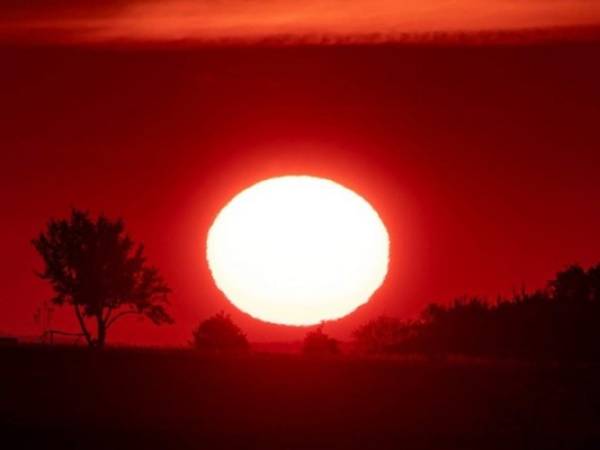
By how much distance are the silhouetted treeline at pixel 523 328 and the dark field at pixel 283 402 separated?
15398 millimetres

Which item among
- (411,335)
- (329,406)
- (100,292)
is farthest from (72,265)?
(329,406)

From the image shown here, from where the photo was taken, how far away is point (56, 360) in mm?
58906

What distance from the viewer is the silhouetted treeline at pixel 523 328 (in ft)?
250

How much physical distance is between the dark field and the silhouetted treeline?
15398 mm

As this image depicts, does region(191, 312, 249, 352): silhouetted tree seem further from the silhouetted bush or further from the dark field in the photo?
the dark field

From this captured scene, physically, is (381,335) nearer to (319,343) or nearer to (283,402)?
(319,343)

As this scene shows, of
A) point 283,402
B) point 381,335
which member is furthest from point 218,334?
point 283,402

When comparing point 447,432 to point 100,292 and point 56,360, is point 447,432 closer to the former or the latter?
point 56,360

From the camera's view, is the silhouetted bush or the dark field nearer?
the dark field

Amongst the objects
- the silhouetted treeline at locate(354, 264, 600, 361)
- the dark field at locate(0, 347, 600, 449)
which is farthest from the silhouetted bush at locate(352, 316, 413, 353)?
the dark field at locate(0, 347, 600, 449)

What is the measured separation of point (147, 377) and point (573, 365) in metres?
15.0

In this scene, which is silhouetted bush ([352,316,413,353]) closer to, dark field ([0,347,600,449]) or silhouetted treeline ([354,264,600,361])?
silhouetted treeline ([354,264,600,361])

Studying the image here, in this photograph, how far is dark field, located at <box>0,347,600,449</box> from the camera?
49125mm

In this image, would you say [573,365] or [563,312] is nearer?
[573,365]
